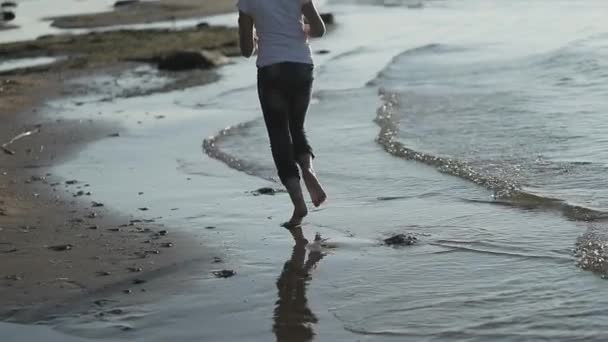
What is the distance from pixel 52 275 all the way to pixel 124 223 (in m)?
1.27

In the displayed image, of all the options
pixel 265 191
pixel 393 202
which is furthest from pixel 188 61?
pixel 393 202

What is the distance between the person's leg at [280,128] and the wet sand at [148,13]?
83.1 ft

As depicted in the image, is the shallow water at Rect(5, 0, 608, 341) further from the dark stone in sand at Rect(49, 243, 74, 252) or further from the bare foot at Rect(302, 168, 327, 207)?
the dark stone in sand at Rect(49, 243, 74, 252)

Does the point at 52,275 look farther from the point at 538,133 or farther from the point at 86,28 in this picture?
the point at 86,28

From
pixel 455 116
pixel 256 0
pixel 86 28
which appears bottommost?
pixel 86 28

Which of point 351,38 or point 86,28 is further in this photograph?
point 86,28

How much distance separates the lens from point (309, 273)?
5.56 meters

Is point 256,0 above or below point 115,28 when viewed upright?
above

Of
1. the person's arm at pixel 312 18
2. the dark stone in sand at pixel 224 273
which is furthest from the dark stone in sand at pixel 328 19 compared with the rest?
the dark stone in sand at pixel 224 273

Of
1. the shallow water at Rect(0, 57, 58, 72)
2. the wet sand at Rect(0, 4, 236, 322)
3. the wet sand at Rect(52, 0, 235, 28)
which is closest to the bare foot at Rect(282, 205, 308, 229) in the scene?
the wet sand at Rect(0, 4, 236, 322)

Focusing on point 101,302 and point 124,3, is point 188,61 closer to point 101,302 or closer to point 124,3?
point 101,302

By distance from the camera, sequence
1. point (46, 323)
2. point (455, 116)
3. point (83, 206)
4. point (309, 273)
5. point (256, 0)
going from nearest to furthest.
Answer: point (46, 323) < point (309, 273) < point (256, 0) < point (83, 206) < point (455, 116)

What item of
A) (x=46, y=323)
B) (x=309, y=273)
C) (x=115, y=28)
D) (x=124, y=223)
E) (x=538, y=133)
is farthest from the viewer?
(x=115, y=28)

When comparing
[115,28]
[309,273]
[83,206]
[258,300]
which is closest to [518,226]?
[309,273]
